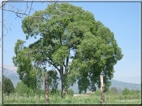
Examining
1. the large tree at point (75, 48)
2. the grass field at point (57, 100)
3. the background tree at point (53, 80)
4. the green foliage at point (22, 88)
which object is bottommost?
the grass field at point (57, 100)

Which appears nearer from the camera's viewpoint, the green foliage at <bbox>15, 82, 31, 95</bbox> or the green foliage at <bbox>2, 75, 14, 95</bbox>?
the green foliage at <bbox>2, 75, 14, 95</bbox>

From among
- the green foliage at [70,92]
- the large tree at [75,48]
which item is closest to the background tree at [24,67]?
the large tree at [75,48]

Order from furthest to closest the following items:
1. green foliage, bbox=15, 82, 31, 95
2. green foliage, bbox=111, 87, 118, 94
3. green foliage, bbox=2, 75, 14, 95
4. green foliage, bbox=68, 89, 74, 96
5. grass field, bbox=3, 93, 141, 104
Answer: green foliage, bbox=68, 89, 74, 96 < green foliage, bbox=111, 87, 118, 94 < green foliage, bbox=15, 82, 31, 95 < green foliage, bbox=2, 75, 14, 95 < grass field, bbox=3, 93, 141, 104

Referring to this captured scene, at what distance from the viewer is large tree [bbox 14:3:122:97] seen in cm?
1022

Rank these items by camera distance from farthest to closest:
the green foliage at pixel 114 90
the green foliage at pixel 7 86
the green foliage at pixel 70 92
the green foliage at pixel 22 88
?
the green foliage at pixel 70 92 → the green foliage at pixel 114 90 → the green foliage at pixel 22 88 → the green foliage at pixel 7 86

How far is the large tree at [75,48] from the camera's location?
10219 mm

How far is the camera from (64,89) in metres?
10.0

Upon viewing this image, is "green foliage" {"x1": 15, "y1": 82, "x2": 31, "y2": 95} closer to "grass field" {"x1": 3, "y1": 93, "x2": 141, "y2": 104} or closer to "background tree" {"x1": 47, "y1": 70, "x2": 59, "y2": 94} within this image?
"background tree" {"x1": 47, "y1": 70, "x2": 59, "y2": 94}

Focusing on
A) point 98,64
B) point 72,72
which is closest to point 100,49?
point 98,64

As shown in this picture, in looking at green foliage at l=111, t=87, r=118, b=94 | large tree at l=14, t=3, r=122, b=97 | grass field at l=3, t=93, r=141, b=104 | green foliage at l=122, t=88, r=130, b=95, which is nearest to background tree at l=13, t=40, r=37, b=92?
large tree at l=14, t=3, r=122, b=97

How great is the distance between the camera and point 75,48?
10711 mm

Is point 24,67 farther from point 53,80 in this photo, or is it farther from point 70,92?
point 70,92

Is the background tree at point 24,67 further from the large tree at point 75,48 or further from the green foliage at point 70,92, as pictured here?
the green foliage at point 70,92

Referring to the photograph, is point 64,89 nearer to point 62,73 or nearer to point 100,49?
point 62,73
